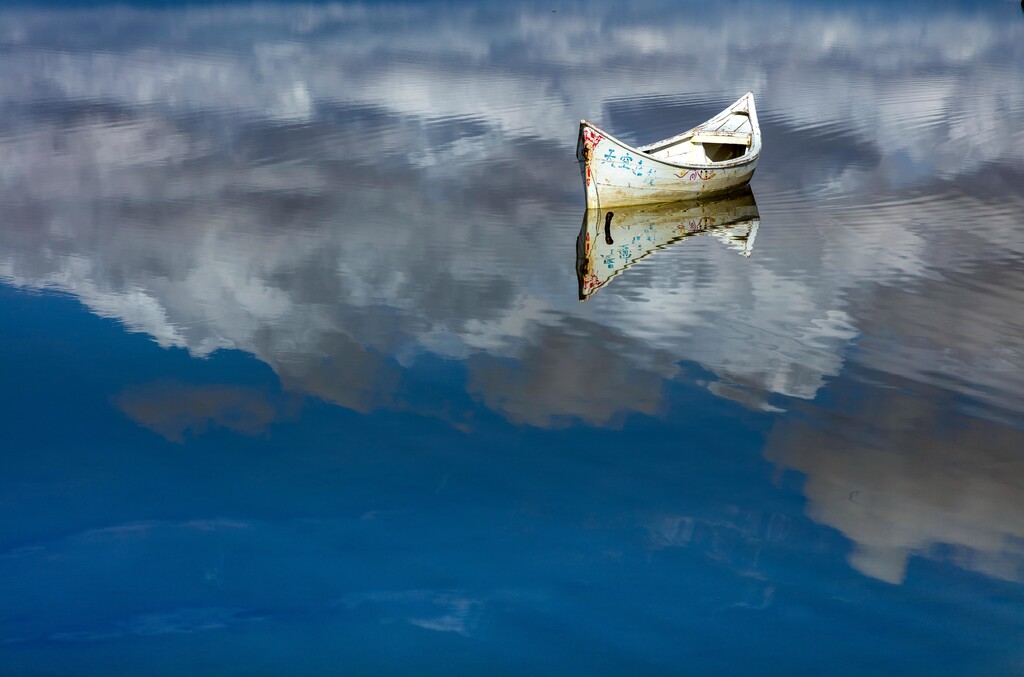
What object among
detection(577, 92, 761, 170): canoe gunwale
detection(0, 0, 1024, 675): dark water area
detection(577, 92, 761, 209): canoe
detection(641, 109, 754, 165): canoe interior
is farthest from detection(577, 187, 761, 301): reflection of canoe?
detection(641, 109, 754, 165): canoe interior

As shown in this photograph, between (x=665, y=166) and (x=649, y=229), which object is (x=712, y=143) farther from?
(x=649, y=229)

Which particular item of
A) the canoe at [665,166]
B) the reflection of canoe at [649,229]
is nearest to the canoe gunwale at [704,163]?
the canoe at [665,166]

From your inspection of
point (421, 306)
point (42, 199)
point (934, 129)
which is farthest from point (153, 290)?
point (934, 129)

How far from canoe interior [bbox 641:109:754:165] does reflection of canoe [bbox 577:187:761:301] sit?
1040 mm

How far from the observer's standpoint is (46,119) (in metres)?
27.3

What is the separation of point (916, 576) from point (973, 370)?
474 centimetres

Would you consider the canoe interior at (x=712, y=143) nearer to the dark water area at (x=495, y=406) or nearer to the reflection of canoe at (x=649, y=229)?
the reflection of canoe at (x=649, y=229)

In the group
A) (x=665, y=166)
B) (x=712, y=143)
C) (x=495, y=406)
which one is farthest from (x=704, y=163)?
(x=495, y=406)

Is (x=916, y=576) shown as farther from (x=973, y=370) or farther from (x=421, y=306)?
(x=421, y=306)

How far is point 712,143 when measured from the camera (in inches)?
884

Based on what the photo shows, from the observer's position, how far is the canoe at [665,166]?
19000mm

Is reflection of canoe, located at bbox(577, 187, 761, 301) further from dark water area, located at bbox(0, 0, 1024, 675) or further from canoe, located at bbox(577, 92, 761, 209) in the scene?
canoe, located at bbox(577, 92, 761, 209)

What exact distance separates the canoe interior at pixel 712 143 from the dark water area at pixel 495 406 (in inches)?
51.1

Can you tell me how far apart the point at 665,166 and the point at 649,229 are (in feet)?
4.56
